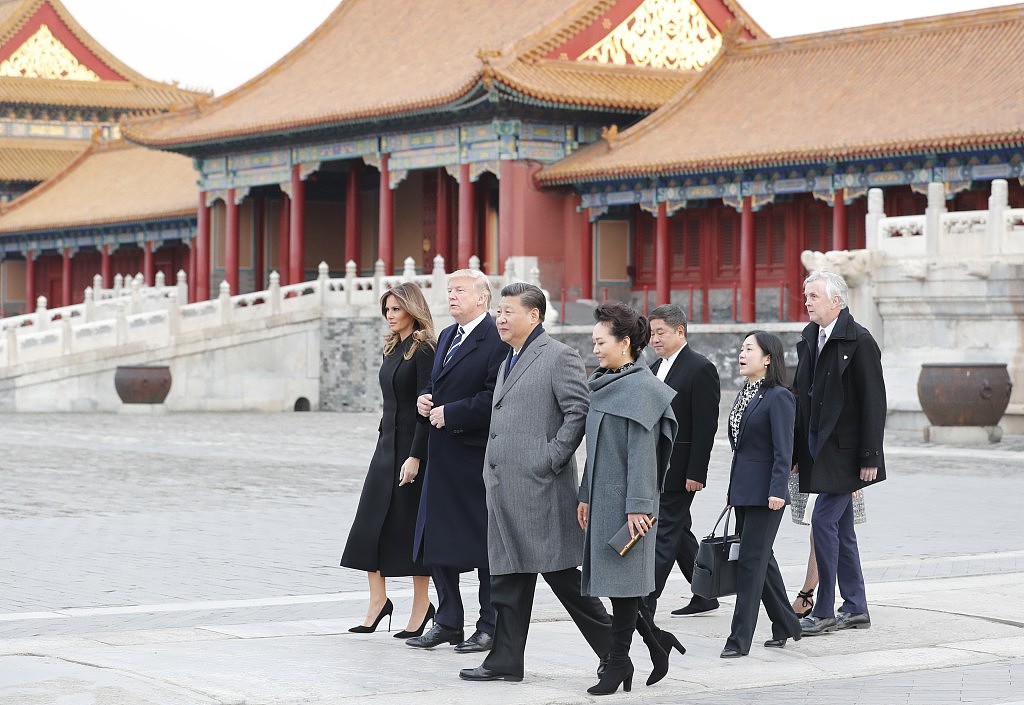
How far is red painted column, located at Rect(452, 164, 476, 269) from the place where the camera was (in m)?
33.6

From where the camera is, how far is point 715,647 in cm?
829

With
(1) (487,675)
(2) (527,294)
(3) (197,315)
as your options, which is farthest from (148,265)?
(1) (487,675)

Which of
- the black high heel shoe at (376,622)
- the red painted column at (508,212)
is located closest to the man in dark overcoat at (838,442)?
the black high heel shoe at (376,622)

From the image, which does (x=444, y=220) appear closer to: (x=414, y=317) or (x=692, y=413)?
(x=692, y=413)

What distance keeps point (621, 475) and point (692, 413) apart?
1750mm

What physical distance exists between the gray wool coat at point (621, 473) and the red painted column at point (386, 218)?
92.1 feet

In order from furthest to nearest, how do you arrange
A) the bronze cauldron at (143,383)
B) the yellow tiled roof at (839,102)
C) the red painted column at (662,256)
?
the red painted column at (662,256), the bronze cauldron at (143,383), the yellow tiled roof at (839,102)

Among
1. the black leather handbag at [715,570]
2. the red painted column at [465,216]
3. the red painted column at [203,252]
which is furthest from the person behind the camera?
the red painted column at [203,252]

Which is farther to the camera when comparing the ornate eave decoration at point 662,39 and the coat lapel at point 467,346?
the ornate eave decoration at point 662,39

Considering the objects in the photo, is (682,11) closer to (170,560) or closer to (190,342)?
(190,342)

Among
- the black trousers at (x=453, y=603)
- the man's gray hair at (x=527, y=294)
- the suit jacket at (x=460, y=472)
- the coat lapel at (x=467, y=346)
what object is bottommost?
the black trousers at (x=453, y=603)

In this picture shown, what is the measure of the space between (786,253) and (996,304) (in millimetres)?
8204

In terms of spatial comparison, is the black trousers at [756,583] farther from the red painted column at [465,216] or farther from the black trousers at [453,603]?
the red painted column at [465,216]

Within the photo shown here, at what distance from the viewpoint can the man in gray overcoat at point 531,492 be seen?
7.45m
